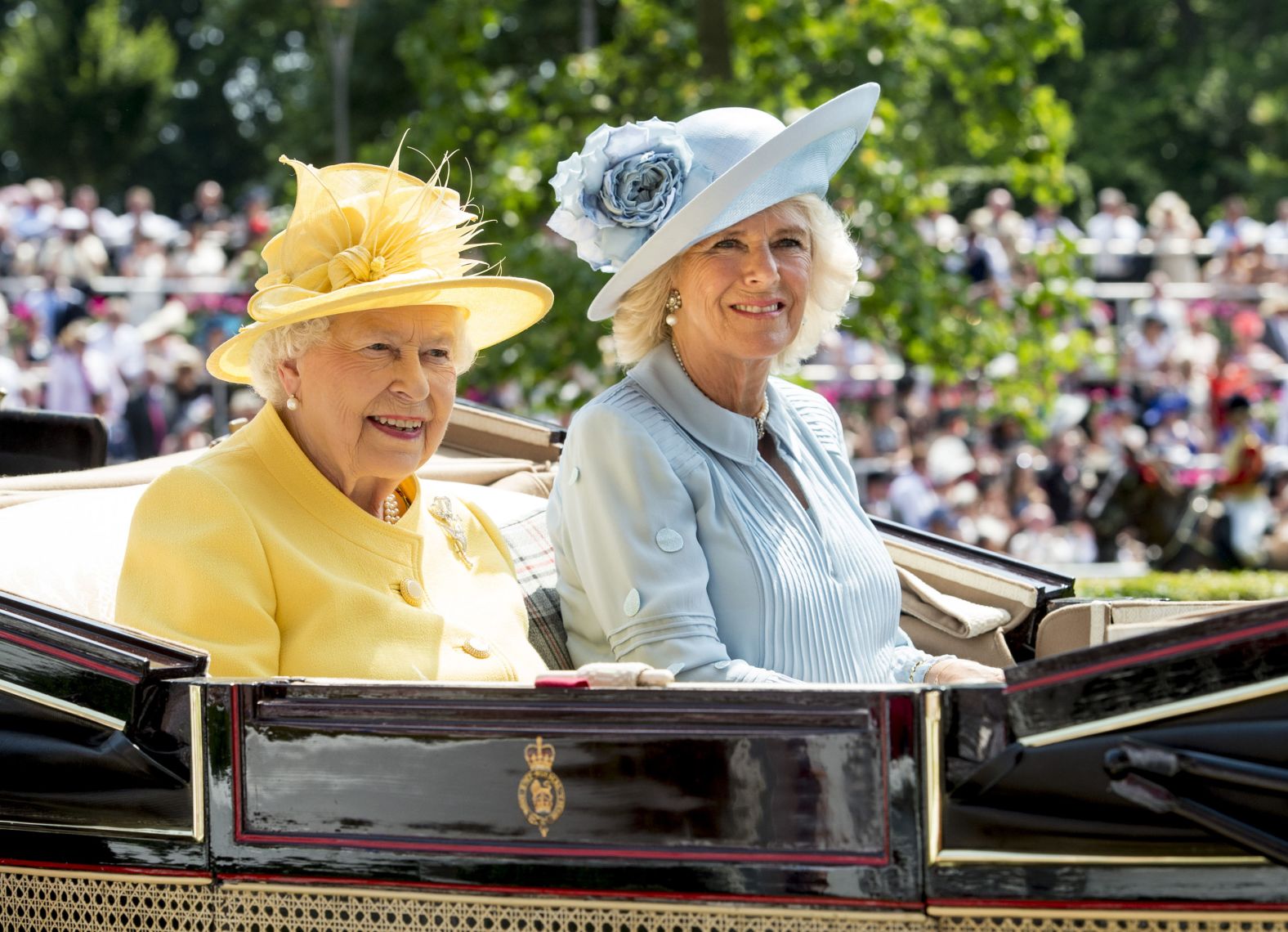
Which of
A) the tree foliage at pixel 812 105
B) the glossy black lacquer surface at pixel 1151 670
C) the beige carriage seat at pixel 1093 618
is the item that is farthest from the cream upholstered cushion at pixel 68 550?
the tree foliage at pixel 812 105

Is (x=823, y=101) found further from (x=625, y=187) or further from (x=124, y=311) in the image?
(x=124, y=311)

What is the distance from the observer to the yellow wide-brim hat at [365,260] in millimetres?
2625

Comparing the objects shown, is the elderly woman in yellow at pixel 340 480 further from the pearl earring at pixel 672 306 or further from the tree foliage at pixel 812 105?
the tree foliage at pixel 812 105

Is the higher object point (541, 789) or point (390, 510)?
point (390, 510)

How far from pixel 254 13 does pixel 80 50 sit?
3.21 meters

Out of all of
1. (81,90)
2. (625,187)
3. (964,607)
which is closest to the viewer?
(625,187)

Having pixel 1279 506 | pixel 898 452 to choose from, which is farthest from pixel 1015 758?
pixel 1279 506

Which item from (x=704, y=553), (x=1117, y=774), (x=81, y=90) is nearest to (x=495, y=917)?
(x=704, y=553)

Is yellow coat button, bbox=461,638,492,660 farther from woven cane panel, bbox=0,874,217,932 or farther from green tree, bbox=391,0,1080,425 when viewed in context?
green tree, bbox=391,0,1080,425

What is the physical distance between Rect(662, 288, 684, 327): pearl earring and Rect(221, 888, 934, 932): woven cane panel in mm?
1093

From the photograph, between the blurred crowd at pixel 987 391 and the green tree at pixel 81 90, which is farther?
the green tree at pixel 81 90

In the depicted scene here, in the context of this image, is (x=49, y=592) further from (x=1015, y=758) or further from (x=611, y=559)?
(x=1015, y=758)

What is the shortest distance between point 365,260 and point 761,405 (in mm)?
745

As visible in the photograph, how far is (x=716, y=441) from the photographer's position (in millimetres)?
2791
